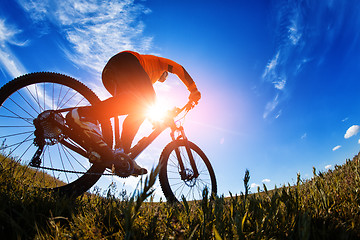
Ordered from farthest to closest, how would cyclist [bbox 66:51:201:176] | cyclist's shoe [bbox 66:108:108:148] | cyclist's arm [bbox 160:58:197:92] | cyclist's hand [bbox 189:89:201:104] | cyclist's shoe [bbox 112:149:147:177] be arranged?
cyclist's hand [bbox 189:89:201:104] < cyclist's arm [bbox 160:58:197:92] < cyclist's shoe [bbox 112:149:147:177] < cyclist [bbox 66:51:201:176] < cyclist's shoe [bbox 66:108:108:148]

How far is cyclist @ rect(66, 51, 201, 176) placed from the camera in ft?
10.4

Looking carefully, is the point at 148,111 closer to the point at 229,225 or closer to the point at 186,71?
the point at 186,71

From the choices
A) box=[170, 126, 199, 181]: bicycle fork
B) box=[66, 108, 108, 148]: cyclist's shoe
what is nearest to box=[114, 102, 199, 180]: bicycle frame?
box=[170, 126, 199, 181]: bicycle fork

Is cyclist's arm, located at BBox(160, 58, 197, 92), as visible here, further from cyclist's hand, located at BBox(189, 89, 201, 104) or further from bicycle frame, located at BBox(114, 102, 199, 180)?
bicycle frame, located at BBox(114, 102, 199, 180)

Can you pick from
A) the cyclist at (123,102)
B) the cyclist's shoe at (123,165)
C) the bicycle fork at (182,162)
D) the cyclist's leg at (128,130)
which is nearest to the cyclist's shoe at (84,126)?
the cyclist at (123,102)

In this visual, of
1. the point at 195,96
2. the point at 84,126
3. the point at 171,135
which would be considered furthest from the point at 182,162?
the point at 84,126

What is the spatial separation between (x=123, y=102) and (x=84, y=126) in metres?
0.77

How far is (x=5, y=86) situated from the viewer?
3.21 metres

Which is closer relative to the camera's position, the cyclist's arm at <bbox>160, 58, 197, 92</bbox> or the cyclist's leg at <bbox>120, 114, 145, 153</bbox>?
the cyclist's leg at <bbox>120, 114, 145, 153</bbox>

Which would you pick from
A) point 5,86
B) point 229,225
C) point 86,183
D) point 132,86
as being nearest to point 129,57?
point 132,86

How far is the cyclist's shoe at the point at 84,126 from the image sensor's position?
306 centimetres

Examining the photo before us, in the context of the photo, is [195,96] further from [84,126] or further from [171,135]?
[84,126]

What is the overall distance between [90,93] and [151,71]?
140 cm

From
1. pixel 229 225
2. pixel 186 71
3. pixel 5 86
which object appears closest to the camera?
pixel 229 225
